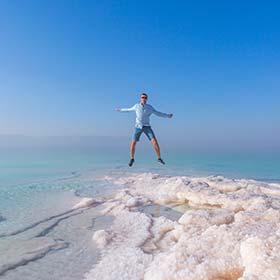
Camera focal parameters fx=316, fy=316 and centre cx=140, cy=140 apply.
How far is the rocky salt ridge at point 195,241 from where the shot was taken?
5.68m

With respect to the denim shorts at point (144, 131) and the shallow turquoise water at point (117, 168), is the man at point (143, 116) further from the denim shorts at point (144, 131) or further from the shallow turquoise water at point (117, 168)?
the shallow turquoise water at point (117, 168)

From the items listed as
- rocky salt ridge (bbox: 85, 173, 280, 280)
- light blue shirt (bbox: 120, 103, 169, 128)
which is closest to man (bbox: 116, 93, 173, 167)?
light blue shirt (bbox: 120, 103, 169, 128)

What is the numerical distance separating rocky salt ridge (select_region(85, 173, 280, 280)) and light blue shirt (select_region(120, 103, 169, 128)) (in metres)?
3.36

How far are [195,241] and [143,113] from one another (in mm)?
5788

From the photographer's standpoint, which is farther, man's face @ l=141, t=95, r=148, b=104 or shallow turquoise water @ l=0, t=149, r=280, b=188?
shallow turquoise water @ l=0, t=149, r=280, b=188

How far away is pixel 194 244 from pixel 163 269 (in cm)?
109

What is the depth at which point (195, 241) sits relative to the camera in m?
7.14

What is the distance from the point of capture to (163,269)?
6238 mm

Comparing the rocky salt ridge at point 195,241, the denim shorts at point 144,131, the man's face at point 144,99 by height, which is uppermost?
the man's face at point 144,99

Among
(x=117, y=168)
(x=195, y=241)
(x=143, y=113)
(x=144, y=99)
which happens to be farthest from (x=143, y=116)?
(x=117, y=168)

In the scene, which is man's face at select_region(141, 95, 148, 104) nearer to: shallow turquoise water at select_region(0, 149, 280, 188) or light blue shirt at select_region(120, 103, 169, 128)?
light blue shirt at select_region(120, 103, 169, 128)

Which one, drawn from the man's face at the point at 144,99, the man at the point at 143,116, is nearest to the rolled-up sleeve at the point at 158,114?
the man at the point at 143,116

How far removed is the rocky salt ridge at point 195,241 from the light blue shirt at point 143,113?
3364mm

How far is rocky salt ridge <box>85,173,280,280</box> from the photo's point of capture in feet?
18.6
